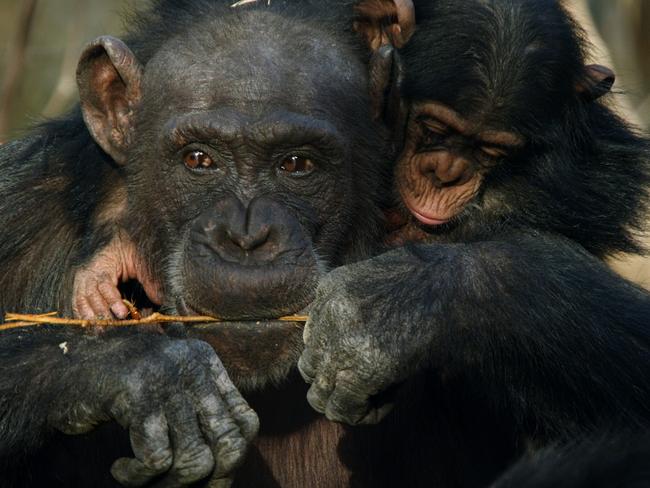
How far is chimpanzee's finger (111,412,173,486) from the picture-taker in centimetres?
414

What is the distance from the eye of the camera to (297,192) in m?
5.05

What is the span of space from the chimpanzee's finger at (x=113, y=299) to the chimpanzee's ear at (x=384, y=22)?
1706mm

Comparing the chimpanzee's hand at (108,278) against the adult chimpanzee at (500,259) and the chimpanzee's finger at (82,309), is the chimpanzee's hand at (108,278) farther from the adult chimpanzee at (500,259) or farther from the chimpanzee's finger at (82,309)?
the adult chimpanzee at (500,259)

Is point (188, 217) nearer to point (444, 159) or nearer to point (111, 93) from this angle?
point (111, 93)

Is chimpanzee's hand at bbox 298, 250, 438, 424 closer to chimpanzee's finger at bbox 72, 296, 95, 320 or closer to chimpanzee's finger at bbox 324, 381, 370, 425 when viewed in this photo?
chimpanzee's finger at bbox 324, 381, 370, 425

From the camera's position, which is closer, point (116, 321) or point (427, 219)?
point (116, 321)

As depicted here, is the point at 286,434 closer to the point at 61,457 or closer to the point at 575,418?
the point at 61,457

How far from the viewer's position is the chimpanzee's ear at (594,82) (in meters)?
5.59

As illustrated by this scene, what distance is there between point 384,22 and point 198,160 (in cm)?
125

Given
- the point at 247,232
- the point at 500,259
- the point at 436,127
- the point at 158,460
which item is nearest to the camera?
the point at 158,460

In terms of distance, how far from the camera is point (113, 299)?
199 inches

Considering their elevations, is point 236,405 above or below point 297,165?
below

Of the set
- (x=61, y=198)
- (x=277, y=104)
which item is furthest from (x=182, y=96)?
(x=61, y=198)

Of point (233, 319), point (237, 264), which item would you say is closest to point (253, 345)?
point (233, 319)
